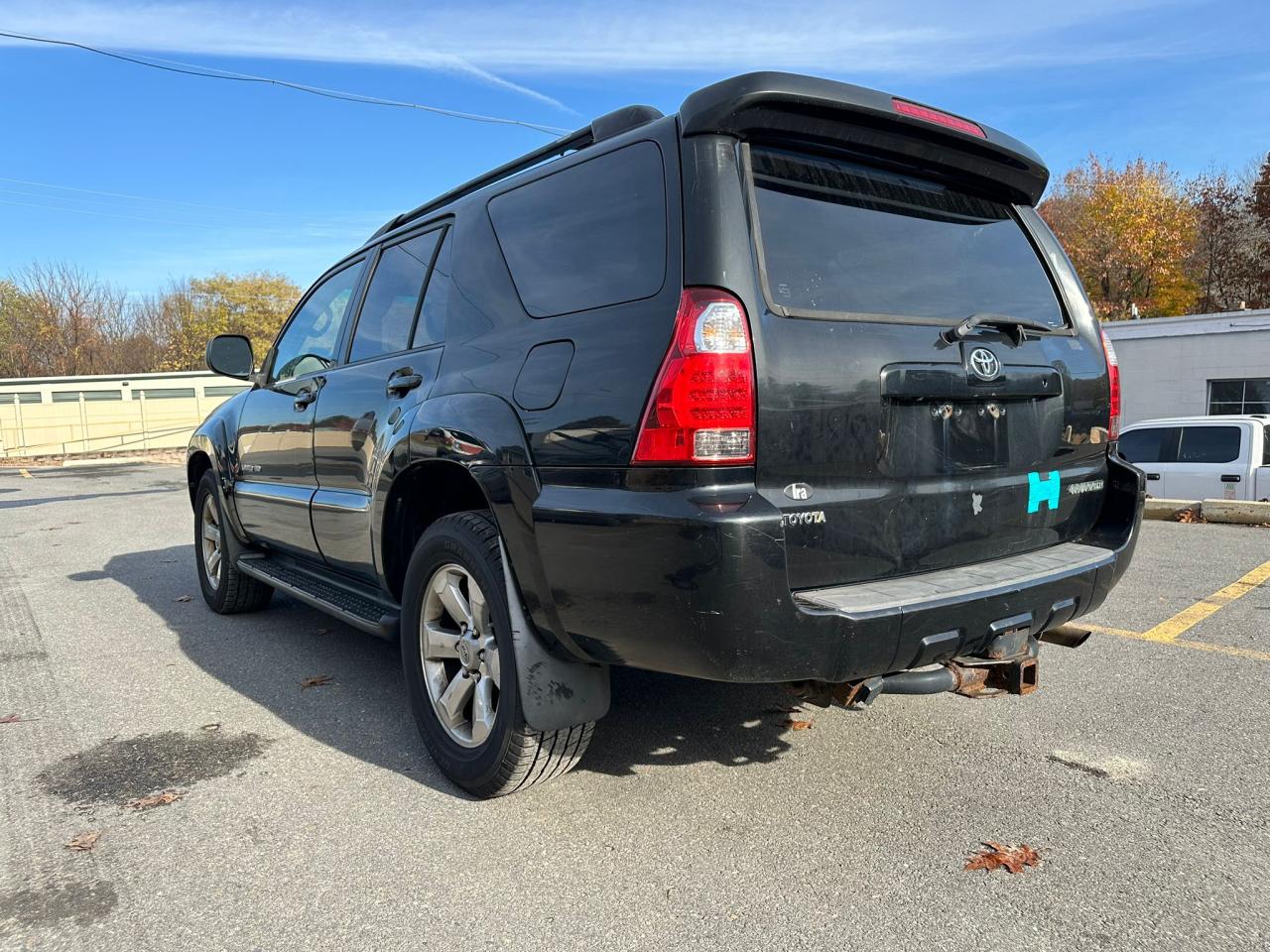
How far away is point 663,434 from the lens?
→ 2.30m

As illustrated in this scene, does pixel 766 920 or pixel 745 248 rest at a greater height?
pixel 745 248

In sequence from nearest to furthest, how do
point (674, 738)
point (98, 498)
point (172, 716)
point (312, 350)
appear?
point (674, 738) → point (172, 716) → point (312, 350) → point (98, 498)

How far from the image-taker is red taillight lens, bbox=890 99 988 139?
2.70 meters

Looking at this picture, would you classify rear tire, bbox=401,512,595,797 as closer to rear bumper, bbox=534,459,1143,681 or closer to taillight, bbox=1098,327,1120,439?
rear bumper, bbox=534,459,1143,681

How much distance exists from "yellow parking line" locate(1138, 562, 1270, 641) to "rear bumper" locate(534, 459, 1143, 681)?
2720mm

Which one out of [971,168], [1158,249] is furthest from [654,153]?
[1158,249]

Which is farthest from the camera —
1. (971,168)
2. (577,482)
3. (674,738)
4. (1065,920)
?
(674,738)

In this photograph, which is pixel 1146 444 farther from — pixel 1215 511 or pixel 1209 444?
pixel 1215 511

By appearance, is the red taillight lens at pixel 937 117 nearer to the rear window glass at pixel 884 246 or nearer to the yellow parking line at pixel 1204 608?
the rear window glass at pixel 884 246

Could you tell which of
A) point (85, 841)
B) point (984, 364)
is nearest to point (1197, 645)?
point (984, 364)

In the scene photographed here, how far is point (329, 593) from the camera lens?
4.11 metres

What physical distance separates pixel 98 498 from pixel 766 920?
52.5ft

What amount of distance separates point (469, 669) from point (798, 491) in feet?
4.40

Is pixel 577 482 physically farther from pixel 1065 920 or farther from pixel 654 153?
pixel 1065 920
